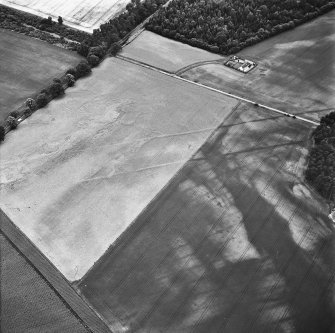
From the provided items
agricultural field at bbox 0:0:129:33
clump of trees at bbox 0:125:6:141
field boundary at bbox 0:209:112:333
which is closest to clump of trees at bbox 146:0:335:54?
agricultural field at bbox 0:0:129:33

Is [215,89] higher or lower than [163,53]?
lower

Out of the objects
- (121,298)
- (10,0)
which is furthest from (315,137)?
(10,0)

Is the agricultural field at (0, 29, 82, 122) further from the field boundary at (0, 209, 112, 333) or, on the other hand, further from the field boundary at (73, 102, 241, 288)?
the field boundary at (73, 102, 241, 288)

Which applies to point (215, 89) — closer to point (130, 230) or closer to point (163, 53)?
point (163, 53)

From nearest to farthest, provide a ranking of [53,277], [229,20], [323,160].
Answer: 1. [53,277]
2. [323,160]
3. [229,20]

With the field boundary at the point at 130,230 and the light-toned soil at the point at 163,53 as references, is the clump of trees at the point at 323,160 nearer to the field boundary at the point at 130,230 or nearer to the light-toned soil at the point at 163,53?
the field boundary at the point at 130,230

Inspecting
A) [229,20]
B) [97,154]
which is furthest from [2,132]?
[229,20]

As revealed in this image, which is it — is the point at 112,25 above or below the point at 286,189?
above

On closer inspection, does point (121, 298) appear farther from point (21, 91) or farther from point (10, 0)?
point (10, 0)
